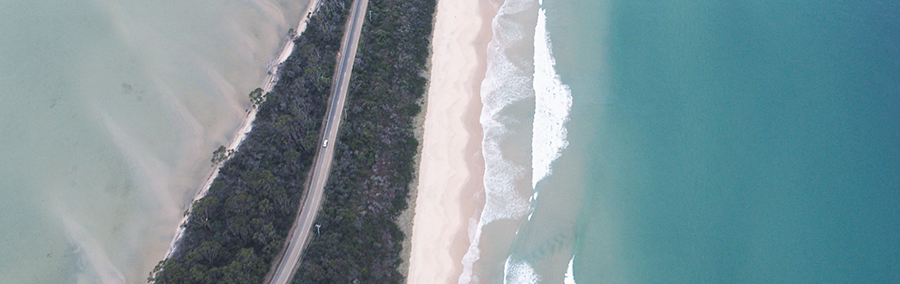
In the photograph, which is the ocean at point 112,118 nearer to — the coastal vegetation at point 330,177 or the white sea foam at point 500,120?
the coastal vegetation at point 330,177

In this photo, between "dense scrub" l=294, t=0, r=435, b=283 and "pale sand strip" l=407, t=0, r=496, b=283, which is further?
"pale sand strip" l=407, t=0, r=496, b=283

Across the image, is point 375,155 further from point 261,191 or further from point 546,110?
point 546,110

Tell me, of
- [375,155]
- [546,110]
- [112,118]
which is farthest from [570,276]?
[112,118]

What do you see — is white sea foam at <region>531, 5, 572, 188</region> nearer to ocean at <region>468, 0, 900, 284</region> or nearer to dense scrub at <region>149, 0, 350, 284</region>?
ocean at <region>468, 0, 900, 284</region>

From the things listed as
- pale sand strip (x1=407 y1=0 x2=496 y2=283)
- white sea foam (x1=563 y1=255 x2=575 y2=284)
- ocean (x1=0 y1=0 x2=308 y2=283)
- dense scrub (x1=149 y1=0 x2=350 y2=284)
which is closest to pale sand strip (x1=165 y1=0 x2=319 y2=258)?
ocean (x1=0 y1=0 x2=308 y2=283)

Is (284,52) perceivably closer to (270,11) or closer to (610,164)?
(270,11)

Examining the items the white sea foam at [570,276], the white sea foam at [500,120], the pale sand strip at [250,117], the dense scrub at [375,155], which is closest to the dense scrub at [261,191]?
the pale sand strip at [250,117]
